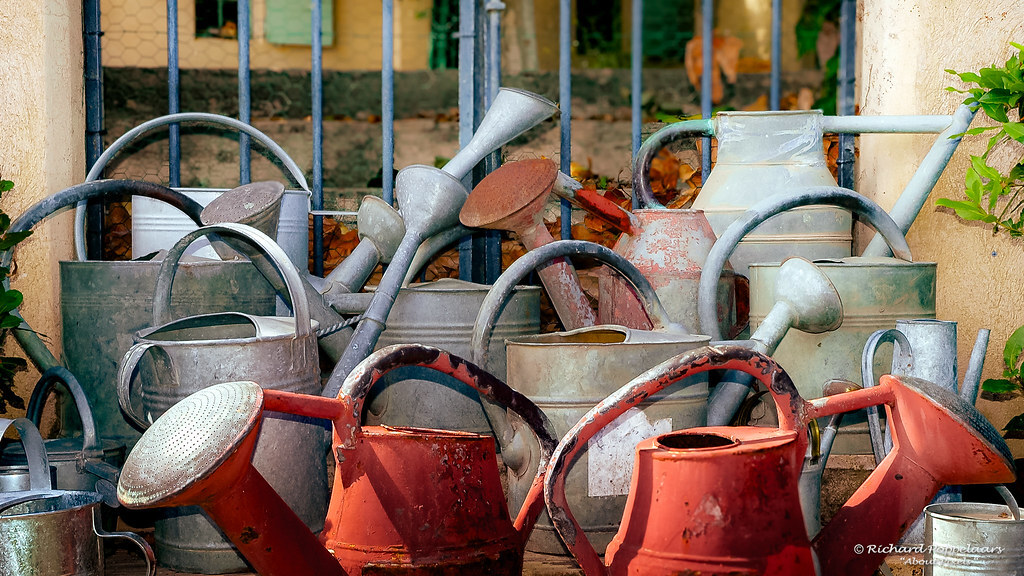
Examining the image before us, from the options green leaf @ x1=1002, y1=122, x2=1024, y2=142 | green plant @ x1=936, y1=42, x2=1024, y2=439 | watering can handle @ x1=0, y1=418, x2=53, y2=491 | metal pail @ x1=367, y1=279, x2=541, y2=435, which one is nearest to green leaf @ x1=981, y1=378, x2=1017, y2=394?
green plant @ x1=936, y1=42, x2=1024, y2=439

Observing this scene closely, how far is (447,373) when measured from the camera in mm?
1747

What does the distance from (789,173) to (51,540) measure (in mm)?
2079

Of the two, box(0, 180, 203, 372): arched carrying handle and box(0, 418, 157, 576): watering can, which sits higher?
box(0, 180, 203, 372): arched carrying handle

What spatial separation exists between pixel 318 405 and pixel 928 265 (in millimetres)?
1641

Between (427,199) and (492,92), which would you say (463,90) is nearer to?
(492,92)

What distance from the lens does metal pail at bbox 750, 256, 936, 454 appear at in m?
2.34

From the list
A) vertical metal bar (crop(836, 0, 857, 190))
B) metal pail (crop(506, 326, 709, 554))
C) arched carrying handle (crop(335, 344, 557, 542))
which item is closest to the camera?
arched carrying handle (crop(335, 344, 557, 542))

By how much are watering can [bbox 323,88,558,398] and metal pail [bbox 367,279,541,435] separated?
97 mm

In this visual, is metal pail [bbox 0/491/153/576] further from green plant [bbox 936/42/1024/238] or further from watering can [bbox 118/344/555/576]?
green plant [bbox 936/42/1024/238]

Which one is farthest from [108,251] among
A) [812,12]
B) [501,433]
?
[812,12]

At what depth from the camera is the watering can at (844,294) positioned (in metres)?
2.33

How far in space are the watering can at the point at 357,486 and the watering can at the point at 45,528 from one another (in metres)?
0.37

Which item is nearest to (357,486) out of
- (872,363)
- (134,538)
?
(134,538)

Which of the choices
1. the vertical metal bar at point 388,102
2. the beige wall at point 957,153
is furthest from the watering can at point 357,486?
the beige wall at point 957,153
